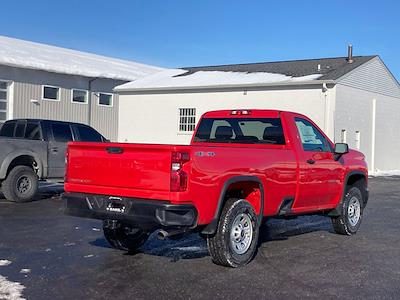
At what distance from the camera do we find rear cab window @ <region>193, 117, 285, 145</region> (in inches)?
309

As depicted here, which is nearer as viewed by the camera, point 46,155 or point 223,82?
point 46,155

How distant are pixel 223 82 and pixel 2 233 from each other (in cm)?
1857

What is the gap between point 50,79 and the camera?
25.8m

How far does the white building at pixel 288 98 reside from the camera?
2347 centimetres

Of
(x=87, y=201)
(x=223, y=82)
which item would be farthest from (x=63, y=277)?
(x=223, y=82)

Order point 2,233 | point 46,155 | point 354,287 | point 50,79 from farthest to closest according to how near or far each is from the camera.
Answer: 1. point 50,79
2. point 46,155
3. point 2,233
4. point 354,287

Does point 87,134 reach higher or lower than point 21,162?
higher

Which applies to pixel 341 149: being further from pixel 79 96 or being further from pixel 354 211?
pixel 79 96

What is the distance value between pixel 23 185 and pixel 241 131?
594cm

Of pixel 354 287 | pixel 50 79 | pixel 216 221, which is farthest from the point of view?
pixel 50 79

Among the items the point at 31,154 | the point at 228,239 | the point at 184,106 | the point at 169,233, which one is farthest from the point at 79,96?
the point at 169,233

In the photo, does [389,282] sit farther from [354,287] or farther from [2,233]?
[2,233]

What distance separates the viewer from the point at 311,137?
8328mm

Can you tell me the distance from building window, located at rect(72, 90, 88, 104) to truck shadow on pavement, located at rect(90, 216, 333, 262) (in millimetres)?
18671
